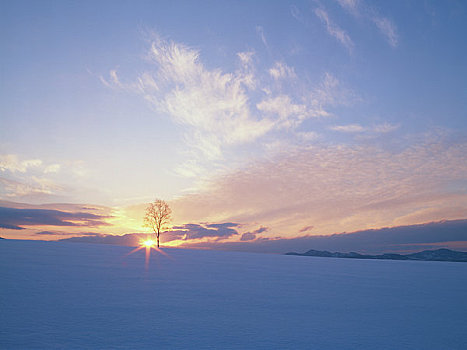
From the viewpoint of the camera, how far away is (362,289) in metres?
12.8

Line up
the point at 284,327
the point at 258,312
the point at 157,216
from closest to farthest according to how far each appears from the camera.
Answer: the point at 284,327 → the point at 258,312 → the point at 157,216

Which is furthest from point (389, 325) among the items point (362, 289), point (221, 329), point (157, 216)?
point (157, 216)

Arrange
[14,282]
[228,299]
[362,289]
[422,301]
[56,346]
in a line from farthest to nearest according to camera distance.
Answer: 1. [362,289]
2. [422,301]
3. [14,282]
4. [228,299]
5. [56,346]

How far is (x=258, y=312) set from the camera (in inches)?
301

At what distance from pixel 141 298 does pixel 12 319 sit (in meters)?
3.16

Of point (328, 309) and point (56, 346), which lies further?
point (328, 309)

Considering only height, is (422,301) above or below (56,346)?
below

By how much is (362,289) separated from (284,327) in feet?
26.0

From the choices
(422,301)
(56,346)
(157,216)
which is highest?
(157,216)

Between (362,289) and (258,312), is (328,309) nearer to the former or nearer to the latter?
(258,312)

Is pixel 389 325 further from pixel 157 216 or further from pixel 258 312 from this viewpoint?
pixel 157 216

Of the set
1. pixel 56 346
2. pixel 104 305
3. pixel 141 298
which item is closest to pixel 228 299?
pixel 141 298

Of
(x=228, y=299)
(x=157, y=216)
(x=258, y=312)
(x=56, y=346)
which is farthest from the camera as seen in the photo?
(x=157, y=216)

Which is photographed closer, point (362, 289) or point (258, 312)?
point (258, 312)
